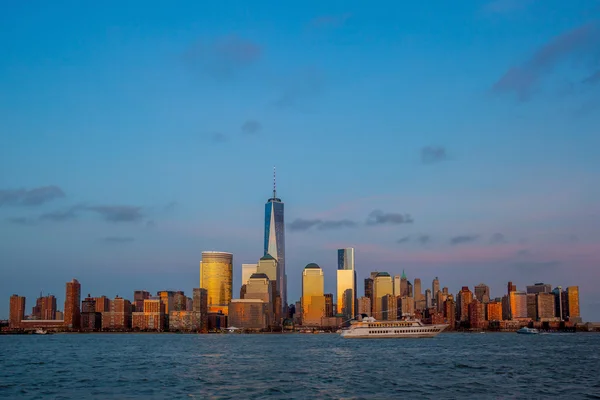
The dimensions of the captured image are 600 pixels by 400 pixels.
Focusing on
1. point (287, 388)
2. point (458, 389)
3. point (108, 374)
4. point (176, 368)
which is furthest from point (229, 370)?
point (458, 389)

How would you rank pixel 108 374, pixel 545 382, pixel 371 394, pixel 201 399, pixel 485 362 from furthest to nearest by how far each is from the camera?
pixel 485 362 < pixel 108 374 < pixel 545 382 < pixel 371 394 < pixel 201 399

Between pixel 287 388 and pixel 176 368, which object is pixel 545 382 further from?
pixel 176 368

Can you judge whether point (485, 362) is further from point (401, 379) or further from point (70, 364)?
point (70, 364)

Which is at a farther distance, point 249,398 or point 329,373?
point 329,373

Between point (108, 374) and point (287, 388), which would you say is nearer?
point (287, 388)

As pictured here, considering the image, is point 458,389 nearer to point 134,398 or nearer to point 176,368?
point 134,398

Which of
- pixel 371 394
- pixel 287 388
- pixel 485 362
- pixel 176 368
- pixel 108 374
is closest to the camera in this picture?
pixel 371 394

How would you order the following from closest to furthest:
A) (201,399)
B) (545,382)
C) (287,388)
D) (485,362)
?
(201,399), (287,388), (545,382), (485,362)

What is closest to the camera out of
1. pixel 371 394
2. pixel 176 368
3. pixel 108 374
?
pixel 371 394

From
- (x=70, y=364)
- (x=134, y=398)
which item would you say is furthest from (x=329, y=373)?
(x=70, y=364)
